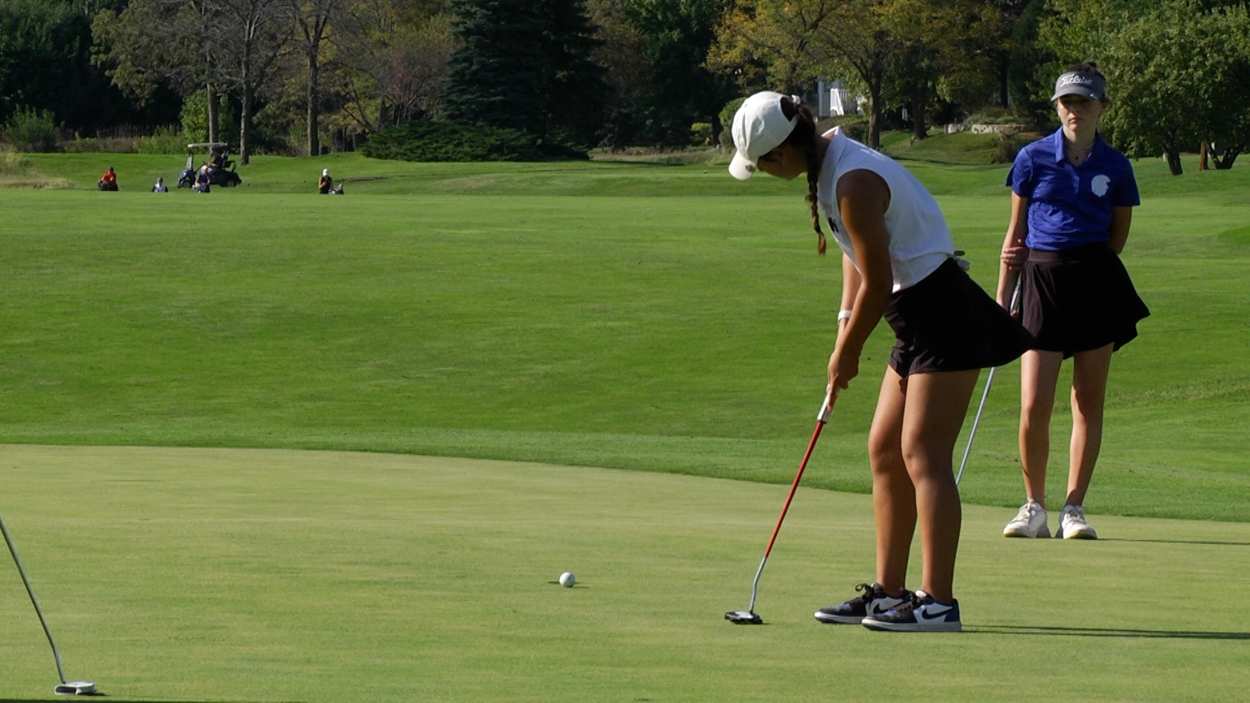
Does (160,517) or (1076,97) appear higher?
(1076,97)

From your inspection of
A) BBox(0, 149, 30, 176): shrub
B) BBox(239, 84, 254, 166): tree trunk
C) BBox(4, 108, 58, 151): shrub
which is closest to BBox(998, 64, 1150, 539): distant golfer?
BBox(0, 149, 30, 176): shrub

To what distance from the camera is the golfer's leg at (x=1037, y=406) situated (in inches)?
410

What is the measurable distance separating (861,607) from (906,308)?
103cm

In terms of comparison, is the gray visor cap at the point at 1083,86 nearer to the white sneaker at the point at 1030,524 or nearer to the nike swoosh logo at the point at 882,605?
the white sneaker at the point at 1030,524

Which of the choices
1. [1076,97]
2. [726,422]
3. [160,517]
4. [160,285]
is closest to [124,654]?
[160,517]

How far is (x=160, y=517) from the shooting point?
10125mm

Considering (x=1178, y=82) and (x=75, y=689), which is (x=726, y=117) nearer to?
(x=1178, y=82)

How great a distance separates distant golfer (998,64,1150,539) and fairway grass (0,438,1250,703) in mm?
606

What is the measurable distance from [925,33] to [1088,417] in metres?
85.3

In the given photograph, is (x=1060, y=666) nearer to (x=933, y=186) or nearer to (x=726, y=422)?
(x=726, y=422)

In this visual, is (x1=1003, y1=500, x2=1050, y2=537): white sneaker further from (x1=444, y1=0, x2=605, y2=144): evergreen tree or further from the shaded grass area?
(x1=444, y1=0, x2=605, y2=144): evergreen tree

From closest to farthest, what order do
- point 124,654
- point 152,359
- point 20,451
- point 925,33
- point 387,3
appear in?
point 124,654, point 20,451, point 152,359, point 925,33, point 387,3

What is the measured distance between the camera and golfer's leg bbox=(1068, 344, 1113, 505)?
34.3 ft

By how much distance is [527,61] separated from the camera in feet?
323
